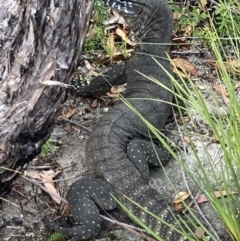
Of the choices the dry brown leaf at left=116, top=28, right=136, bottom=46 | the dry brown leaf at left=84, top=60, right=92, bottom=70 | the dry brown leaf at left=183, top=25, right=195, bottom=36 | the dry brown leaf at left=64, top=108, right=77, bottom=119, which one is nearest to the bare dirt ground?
the dry brown leaf at left=64, top=108, right=77, bottom=119

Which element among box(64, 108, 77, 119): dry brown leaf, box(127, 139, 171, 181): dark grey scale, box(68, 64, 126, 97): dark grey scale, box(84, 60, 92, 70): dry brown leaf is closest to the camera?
box(127, 139, 171, 181): dark grey scale

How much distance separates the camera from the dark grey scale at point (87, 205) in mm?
4582

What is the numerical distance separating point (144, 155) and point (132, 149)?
0.11 m

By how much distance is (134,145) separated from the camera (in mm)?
5289

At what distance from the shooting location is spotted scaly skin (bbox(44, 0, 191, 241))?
4648 millimetres

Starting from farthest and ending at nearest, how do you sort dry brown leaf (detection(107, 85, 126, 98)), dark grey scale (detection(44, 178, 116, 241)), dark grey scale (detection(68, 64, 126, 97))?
dry brown leaf (detection(107, 85, 126, 98)) → dark grey scale (detection(68, 64, 126, 97)) → dark grey scale (detection(44, 178, 116, 241))

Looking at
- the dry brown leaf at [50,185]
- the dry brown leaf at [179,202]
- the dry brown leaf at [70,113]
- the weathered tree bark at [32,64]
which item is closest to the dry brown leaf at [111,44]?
the dry brown leaf at [70,113]

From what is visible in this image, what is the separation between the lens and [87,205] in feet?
15.5

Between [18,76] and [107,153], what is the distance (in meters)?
1.68

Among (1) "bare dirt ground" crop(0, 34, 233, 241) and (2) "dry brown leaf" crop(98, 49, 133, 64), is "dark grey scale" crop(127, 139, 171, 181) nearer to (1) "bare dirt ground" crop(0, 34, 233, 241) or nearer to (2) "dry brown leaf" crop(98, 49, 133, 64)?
(1) "bare dirt ground" crop(0, 34, 233, 241)

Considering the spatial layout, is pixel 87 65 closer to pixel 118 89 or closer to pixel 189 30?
pixel 118 89

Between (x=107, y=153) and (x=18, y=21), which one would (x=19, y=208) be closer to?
(x=107, y=153)

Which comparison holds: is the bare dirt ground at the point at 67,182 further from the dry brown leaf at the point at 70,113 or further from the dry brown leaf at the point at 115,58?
the dry brown leaf at the point at 115,58

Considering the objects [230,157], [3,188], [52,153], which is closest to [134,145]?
[52,153]
